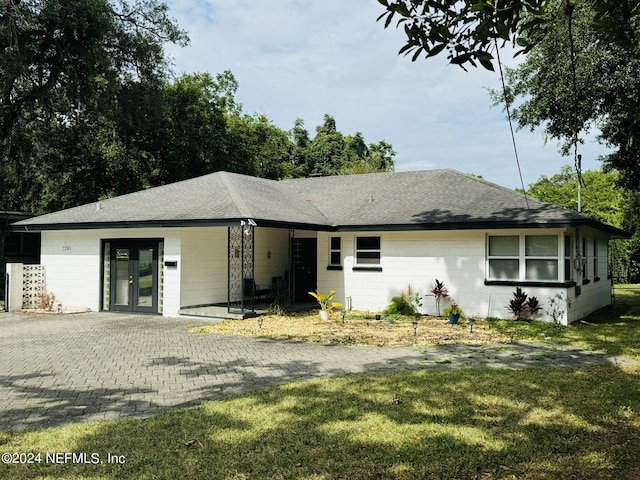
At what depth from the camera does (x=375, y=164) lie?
4019 centimetres

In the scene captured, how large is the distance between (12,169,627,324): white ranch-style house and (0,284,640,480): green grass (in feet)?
24.0

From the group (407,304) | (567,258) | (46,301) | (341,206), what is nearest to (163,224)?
(46,301)

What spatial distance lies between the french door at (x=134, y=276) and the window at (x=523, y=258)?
32.9 feet

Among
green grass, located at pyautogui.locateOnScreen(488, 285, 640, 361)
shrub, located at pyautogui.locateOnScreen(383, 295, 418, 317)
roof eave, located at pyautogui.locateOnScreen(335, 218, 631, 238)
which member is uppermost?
roof eave, located at pyautogui.locateOnScreen(335, 218, 631, 238)

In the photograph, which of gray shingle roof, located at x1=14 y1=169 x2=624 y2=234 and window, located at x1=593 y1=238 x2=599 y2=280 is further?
window, located at x1=593 y1=238 x2=599 y2=280

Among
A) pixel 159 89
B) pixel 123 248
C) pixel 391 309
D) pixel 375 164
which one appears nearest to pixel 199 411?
pixel 391 309

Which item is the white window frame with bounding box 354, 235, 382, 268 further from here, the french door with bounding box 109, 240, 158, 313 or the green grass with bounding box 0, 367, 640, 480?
the green grass with bounding box 0, 367, 640, 480

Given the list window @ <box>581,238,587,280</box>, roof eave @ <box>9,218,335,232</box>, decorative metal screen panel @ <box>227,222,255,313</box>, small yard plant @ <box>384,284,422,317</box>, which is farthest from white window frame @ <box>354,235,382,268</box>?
window @ <box>581,238,587,280</box>

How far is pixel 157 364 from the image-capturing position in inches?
341

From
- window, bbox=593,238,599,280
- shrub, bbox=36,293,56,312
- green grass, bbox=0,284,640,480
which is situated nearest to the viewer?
green grass, bbox=0,284,640,480

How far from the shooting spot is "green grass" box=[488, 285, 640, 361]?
1046cm

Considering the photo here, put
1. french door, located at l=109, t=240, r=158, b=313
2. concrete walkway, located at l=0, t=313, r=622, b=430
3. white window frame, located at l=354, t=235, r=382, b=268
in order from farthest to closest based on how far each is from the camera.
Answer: white window frame, located at l=354, t=235, r=382, b=268 → french door, located at l=109, t=240, r=158, b=313 → concrete walkway, located at l=0, t=313, r=622, b=430

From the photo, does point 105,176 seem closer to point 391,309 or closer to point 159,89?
point 159,89

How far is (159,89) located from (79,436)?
21.2m
